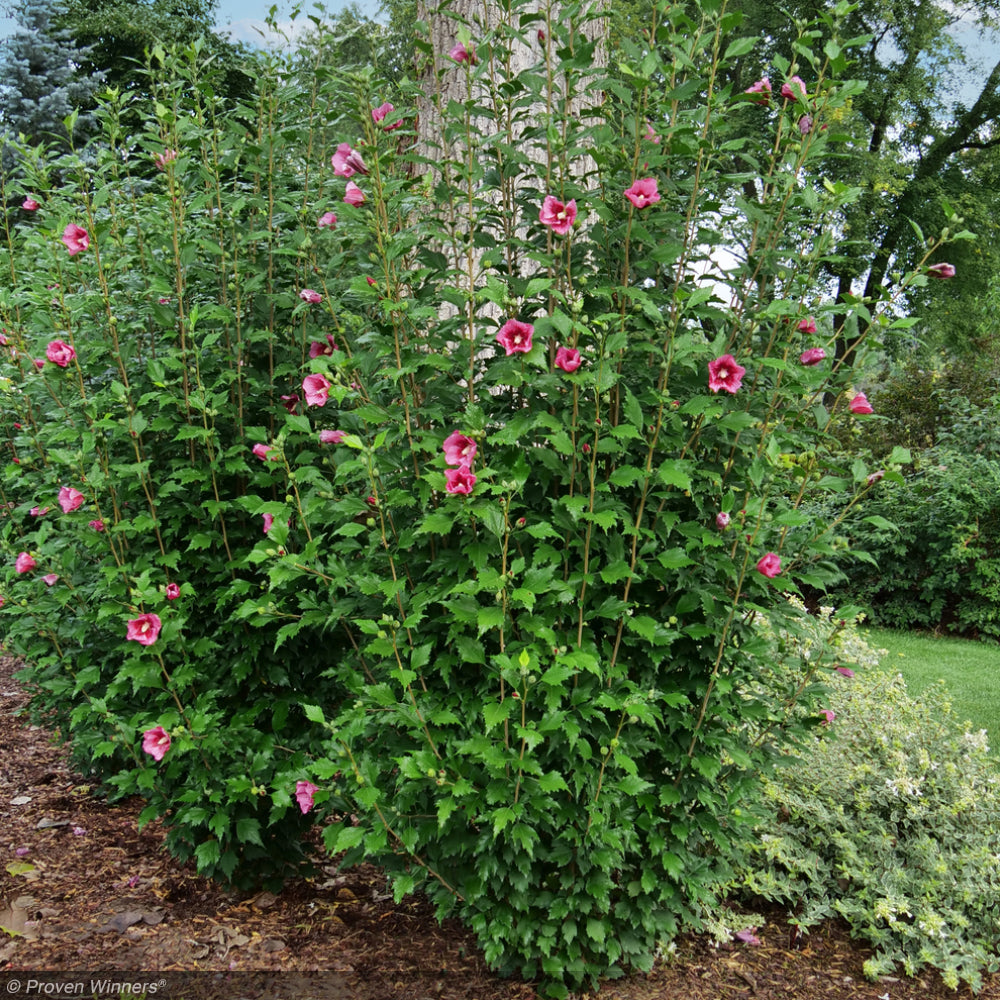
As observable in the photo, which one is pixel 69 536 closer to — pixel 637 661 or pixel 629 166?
pixel 637 661

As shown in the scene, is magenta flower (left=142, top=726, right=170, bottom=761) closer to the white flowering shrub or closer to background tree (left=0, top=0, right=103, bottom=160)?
the white flowering shrub

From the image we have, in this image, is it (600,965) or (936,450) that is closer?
(600,965)

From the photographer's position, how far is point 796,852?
3.11m

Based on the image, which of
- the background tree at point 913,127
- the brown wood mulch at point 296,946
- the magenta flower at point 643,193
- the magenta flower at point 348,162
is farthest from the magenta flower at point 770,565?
the background tree at point 913,127

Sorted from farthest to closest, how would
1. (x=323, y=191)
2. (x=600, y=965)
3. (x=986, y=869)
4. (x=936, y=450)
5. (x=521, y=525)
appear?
1. (x=936, y=450)
2. (x=323, y=191)
3. (x=986, y=869)
4. (x=600, y=965)
5. (x=521, y=525)

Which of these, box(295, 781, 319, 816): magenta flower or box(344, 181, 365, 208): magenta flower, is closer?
box(344, 181, 365, 208): magenta flower

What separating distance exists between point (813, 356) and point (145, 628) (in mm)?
2166

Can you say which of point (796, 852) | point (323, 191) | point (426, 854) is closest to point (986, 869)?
point (796, 852)

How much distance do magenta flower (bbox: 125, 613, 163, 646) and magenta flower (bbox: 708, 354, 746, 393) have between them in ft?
6.00

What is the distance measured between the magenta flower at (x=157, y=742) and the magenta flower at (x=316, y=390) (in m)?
1.20

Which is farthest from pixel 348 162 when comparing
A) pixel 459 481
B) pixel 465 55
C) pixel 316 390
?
pixel 459 481

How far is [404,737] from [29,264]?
3.19 metres

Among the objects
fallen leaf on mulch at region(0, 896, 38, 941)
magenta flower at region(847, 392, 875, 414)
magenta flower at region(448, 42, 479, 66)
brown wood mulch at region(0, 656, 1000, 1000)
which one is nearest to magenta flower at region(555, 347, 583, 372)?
magenta flower at region(847, 392, 875, 414)

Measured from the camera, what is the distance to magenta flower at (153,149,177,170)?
277 cm
